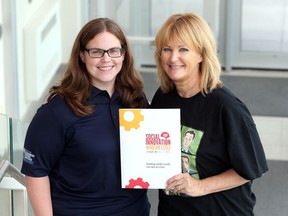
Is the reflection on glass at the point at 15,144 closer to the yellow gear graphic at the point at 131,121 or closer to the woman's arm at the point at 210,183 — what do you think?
the yellow gear graphic at the point at 131,121

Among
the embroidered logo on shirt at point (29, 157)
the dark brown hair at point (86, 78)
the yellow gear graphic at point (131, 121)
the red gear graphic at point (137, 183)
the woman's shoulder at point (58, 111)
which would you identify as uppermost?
the dark brown hair at point (86, 78)

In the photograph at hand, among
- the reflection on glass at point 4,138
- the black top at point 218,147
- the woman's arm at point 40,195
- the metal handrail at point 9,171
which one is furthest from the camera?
the reflection on glass at point 4,138

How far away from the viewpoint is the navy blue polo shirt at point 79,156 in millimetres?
2404

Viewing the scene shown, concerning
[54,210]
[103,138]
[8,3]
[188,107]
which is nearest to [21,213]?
[54,210]

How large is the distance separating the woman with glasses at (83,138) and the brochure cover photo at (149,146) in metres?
0.04

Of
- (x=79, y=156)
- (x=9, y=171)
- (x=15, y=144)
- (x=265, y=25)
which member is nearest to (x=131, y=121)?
(x=79, y=156)

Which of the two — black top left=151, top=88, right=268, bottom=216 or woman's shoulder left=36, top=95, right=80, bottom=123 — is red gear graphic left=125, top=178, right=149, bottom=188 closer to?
black top left=151, top=88, right=268, bottom=216

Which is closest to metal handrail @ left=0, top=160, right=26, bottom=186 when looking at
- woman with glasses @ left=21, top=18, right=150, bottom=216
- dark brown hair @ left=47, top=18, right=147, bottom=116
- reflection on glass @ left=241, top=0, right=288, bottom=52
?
woman with glasses @ left=21, top=18, right=150, bottom=216

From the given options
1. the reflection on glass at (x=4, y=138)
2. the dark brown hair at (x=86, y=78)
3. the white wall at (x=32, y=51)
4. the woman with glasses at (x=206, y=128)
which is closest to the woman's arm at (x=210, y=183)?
the woman with glasses at (x=206, y=128)

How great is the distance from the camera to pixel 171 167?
2.46 meters

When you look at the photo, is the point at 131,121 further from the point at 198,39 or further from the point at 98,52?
the point at 198,39

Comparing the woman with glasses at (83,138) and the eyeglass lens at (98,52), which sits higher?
the eyeglass lens at (98,52)

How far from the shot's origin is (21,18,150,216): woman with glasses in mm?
2412

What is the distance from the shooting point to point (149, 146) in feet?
8.11
